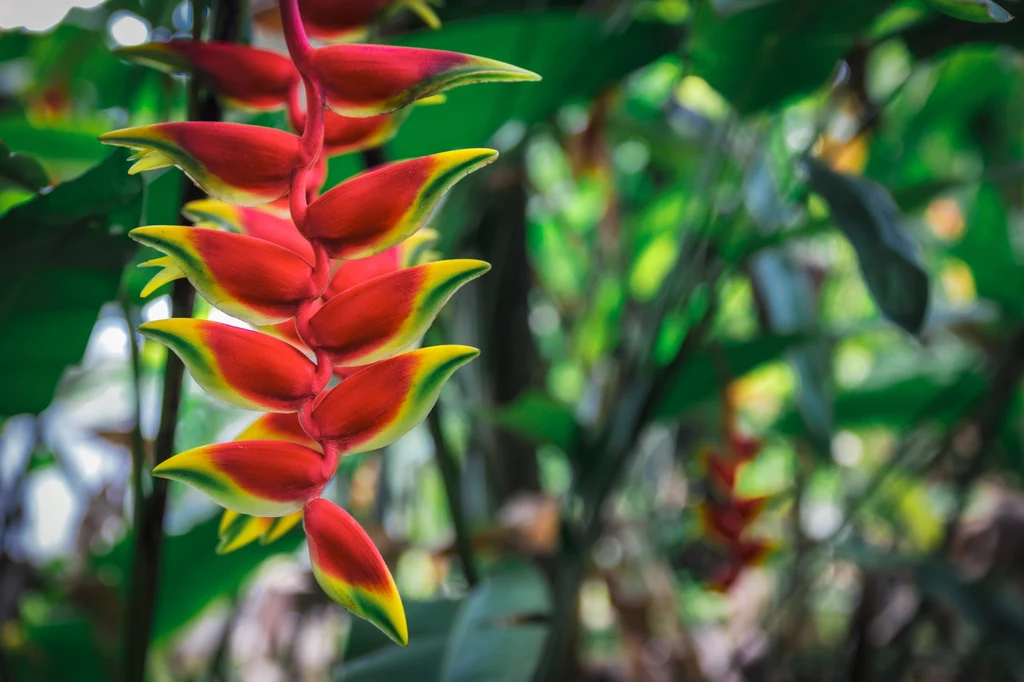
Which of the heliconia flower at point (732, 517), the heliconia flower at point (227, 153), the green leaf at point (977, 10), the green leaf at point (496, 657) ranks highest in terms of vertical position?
the heliconia flower at point (227, 153)

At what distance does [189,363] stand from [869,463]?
4.65ft

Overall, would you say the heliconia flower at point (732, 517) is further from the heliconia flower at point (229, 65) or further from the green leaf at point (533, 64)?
the heliconia flower at point (229, 65)

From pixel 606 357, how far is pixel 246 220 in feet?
2.47

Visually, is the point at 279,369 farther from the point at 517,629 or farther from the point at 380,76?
the point at 517,629

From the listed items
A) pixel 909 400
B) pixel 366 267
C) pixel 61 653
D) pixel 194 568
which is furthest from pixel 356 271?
pixel 909 400

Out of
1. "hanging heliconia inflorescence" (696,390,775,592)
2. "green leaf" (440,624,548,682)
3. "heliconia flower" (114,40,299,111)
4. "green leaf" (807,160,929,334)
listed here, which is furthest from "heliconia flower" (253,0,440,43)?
"hanging heliconia inflorescence" (696,390,775,592)

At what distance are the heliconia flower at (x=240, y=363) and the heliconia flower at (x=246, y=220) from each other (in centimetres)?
4

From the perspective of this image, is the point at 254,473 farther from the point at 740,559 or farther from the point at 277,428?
the point at 740,559

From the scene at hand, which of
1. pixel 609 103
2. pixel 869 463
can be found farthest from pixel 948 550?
pixel 609 103

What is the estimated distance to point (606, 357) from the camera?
95 cm

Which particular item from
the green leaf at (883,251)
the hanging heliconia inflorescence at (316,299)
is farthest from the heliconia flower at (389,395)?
the green leaf at (883,251)

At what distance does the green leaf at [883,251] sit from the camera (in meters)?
0.33

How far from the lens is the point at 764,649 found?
916 mm

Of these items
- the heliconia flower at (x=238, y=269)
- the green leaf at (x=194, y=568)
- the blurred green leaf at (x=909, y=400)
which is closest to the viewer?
the heliconia flower at (x=238, y=269)
